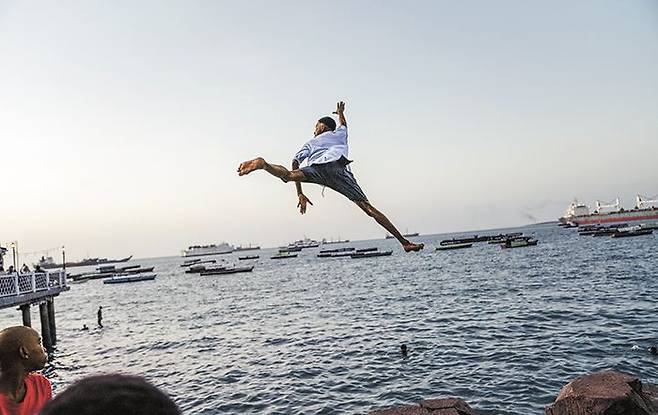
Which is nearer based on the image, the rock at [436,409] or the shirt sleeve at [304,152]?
the shirt sleeve at [304,152]

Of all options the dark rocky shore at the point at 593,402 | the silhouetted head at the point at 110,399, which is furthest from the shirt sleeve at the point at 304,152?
the dark rocky shore at the point at 593,402

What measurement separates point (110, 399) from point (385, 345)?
76.2 feet

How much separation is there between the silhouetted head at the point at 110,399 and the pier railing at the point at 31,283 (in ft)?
89.2

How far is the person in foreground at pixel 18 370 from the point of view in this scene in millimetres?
3891

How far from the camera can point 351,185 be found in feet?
14.8

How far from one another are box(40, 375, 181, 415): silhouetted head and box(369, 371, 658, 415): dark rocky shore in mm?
10078

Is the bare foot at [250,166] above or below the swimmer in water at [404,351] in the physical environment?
above

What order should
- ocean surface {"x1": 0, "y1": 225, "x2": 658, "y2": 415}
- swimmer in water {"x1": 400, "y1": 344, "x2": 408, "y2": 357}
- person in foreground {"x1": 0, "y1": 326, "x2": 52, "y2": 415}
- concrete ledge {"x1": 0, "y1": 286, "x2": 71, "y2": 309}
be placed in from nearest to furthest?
person in foreground {"x1": 0, "y1": 326, "x2": 52, "y2": 415} → ocean surface {"x1": 0, "y1": 225, "x2": 658, "y2": 415} → swimmer in water {"x1": 400, "y1": 344, "x2": 408, "y2": 357} → concrete ledge {"x1": 0, "y1": 286, "x2": 71, "y2": 309}

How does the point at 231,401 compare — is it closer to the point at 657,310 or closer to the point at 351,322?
the point at 351,322

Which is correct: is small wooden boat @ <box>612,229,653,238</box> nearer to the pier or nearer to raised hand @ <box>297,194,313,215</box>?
the pier

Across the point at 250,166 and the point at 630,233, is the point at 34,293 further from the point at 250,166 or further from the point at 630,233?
the point at 630,233

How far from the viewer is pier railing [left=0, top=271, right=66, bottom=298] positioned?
956 inches

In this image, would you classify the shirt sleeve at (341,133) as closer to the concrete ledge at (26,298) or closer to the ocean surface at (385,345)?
the ocean surface at (385,345)

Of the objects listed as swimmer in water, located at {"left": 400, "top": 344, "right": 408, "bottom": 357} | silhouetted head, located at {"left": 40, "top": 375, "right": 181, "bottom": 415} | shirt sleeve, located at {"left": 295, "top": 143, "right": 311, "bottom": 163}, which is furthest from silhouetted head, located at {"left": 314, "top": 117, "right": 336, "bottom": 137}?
swimmer in water, located at {"left": 400, "top": 344, "right": 408, "bottom": 357}
